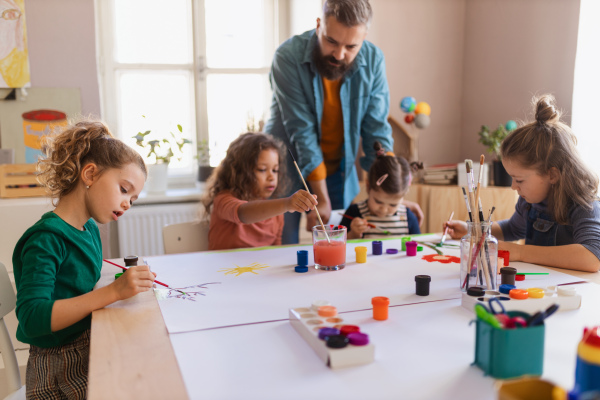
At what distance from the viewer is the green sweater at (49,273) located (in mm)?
1020

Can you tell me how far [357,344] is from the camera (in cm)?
78

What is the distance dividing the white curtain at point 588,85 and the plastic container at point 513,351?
202 cm

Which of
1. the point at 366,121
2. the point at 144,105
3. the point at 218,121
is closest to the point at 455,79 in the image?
the point at 366,121

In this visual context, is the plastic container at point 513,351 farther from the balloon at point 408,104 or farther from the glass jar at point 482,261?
the balloon at point 408,104

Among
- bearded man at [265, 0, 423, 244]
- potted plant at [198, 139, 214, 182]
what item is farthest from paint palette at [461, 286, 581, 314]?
potted plant at [198, 139, 214, 182]

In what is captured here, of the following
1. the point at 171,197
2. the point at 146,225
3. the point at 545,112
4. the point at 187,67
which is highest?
the point at 187,67

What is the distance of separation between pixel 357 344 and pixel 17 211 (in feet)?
7.61

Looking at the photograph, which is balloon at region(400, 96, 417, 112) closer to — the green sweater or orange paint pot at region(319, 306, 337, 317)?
the green sweater

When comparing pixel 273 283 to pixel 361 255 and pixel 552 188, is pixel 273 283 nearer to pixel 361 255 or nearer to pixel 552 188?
pixel 361 255

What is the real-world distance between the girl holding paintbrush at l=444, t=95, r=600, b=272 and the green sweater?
3.60ft

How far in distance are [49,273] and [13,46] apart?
2.24 metres

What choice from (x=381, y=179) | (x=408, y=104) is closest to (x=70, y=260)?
(x=381, y=179)

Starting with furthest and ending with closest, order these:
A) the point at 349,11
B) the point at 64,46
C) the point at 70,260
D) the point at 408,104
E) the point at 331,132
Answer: the point at 408,104, the point at 64,46, the point at 331,132, the point at 349,11, the point at 70,260

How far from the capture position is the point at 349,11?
1.86 m
